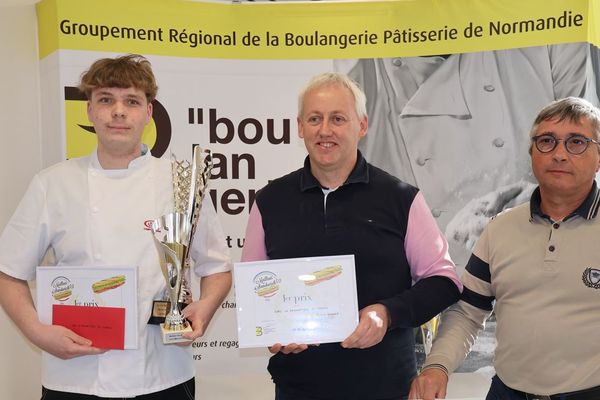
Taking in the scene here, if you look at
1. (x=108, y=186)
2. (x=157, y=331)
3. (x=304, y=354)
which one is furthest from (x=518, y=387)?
(x=108, y=186)

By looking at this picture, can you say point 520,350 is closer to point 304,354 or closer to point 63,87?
point 304,354

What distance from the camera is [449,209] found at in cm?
398

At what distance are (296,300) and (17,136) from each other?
2372 mm

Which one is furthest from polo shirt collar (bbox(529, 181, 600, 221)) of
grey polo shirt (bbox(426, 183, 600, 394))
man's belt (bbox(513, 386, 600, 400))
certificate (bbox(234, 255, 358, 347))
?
certificate (bbox(234, 255, 358, 347))

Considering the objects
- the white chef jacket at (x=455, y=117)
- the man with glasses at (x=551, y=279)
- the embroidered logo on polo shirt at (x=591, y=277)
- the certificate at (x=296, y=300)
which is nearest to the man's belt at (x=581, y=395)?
the man with glasses at (x=551, y=279)

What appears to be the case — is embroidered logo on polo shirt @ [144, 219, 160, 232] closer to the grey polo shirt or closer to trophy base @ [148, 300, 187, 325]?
trophy base @ [148, 300, 187, 325]

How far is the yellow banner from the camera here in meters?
3.73

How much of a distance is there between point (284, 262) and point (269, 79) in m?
2.14

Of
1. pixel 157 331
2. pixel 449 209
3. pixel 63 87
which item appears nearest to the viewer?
pixel 157 331

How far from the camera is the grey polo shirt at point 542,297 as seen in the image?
209 cm

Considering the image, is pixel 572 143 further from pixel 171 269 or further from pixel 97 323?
pixel 97 323

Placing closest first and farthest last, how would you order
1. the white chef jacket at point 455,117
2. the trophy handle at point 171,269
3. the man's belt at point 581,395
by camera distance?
the man's belt at point 581,395 → the trophy handle at point 171,269 → the white chef jacket at point 455,117

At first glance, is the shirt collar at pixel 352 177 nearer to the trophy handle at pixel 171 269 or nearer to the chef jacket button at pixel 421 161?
the trophy handle at pixel 171 269

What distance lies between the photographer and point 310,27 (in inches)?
158
